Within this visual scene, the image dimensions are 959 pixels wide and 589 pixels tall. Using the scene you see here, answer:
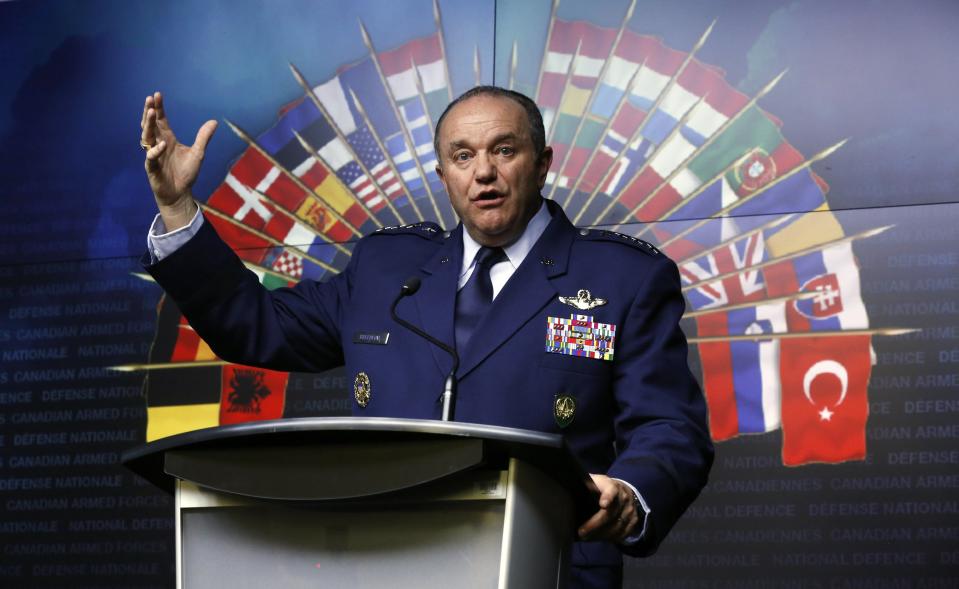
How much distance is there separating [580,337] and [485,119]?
456 mm

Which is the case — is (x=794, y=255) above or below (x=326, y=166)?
below

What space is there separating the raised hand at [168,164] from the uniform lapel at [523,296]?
1.61ft

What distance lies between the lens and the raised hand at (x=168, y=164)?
6.07 feet

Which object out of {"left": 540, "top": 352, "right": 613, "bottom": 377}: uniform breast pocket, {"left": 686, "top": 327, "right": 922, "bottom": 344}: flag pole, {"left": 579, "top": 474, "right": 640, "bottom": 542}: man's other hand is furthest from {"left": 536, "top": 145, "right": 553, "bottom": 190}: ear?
{"left": 686, "top": 327, "right": 922, "bottom": 344}: flag pole

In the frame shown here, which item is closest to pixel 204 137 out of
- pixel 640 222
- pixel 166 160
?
pixel 166 160

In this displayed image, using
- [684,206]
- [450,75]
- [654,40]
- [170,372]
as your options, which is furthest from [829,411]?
[170,372]

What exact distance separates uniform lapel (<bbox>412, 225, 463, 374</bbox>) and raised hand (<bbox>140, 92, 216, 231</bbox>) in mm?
393

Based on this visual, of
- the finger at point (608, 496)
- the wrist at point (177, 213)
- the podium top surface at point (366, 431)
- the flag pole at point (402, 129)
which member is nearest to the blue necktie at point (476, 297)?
the wrist at point (177, 213)

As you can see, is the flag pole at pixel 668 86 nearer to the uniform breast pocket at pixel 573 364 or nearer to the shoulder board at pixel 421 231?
the shoulder board at pixel 421 231

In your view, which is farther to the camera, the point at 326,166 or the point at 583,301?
the point at 326,166

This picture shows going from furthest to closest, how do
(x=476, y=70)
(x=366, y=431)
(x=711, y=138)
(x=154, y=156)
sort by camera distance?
1. (x=476, y=70)
2. (x=711, y=138)
3. (x=154, y=156)
4. (x=366, y=431)

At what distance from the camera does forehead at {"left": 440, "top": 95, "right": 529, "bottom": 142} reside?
2125mm

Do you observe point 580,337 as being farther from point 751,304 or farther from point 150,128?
point 751,304

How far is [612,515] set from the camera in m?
1.40
